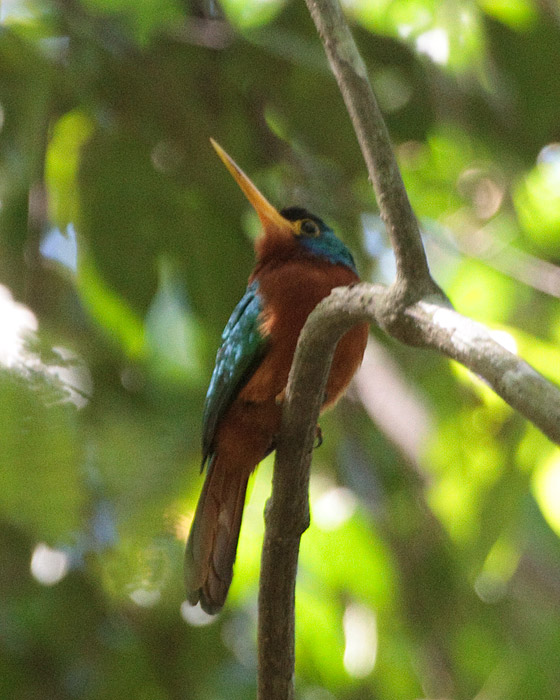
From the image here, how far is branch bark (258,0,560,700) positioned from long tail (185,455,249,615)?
11.9 inches

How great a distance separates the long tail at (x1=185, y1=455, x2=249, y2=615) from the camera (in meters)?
1.83

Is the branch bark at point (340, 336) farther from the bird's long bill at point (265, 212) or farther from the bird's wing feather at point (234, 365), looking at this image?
the bird's long bill at point (265, 212)

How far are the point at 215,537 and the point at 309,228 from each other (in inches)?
34.5

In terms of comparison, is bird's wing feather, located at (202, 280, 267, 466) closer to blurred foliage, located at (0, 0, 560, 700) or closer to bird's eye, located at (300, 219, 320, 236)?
blurred foliage, located at (0, 0, 560, 700)

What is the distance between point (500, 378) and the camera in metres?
0.80

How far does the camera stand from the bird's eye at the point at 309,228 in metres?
2.42

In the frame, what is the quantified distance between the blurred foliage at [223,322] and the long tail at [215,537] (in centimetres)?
5

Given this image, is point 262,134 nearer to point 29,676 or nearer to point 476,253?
point 476,253

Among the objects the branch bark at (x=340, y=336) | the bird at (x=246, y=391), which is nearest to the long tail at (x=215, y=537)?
the bird at (x=246, y=391)

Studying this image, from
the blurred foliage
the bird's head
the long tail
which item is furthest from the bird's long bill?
the long tail

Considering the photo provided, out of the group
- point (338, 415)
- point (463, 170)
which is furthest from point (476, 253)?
point (338, 415)

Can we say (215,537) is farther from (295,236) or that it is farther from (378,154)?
(378,154)

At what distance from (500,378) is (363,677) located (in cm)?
220

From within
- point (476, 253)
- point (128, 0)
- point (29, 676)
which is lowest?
point (29, 676)
